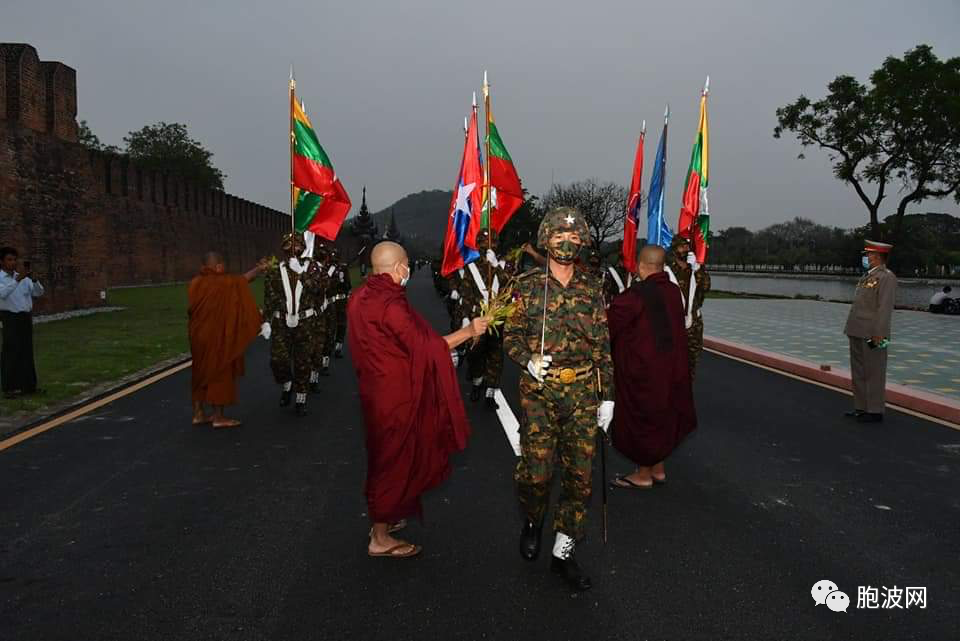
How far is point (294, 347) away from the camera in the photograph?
27.3ft

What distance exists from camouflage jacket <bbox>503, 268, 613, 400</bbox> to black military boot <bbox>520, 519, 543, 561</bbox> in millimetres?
869

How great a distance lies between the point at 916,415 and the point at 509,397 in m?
4.76

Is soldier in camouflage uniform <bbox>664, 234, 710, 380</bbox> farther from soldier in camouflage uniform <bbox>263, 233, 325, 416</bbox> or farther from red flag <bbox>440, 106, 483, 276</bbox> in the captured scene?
soldier in camouflage uniform <bbox>263, 233, 325, 416</bbox>

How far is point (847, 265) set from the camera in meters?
115

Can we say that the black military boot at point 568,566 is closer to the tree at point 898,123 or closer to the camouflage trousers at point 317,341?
the camouflage trousers at point 317,341

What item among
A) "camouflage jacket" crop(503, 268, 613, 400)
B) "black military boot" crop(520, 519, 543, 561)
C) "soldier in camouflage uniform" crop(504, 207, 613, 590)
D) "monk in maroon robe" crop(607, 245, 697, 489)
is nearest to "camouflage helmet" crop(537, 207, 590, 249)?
"soldier in camouflage uniform" crop(504, 207, 613, 590)

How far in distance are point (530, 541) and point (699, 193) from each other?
640 cm

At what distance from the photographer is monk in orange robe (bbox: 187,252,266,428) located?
730 cm

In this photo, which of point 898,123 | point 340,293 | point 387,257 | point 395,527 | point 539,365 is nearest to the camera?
point 539,365

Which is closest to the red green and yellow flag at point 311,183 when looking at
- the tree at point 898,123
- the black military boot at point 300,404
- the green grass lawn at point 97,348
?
the black military boot at point 300,404

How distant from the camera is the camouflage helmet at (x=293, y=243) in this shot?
8.35 meters

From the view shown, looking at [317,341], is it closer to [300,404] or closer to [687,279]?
[300,404]

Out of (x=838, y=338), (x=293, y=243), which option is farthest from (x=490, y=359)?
(x=838, y=338)

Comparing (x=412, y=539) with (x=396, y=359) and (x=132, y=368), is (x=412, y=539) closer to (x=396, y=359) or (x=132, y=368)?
(x=396, y=359)
